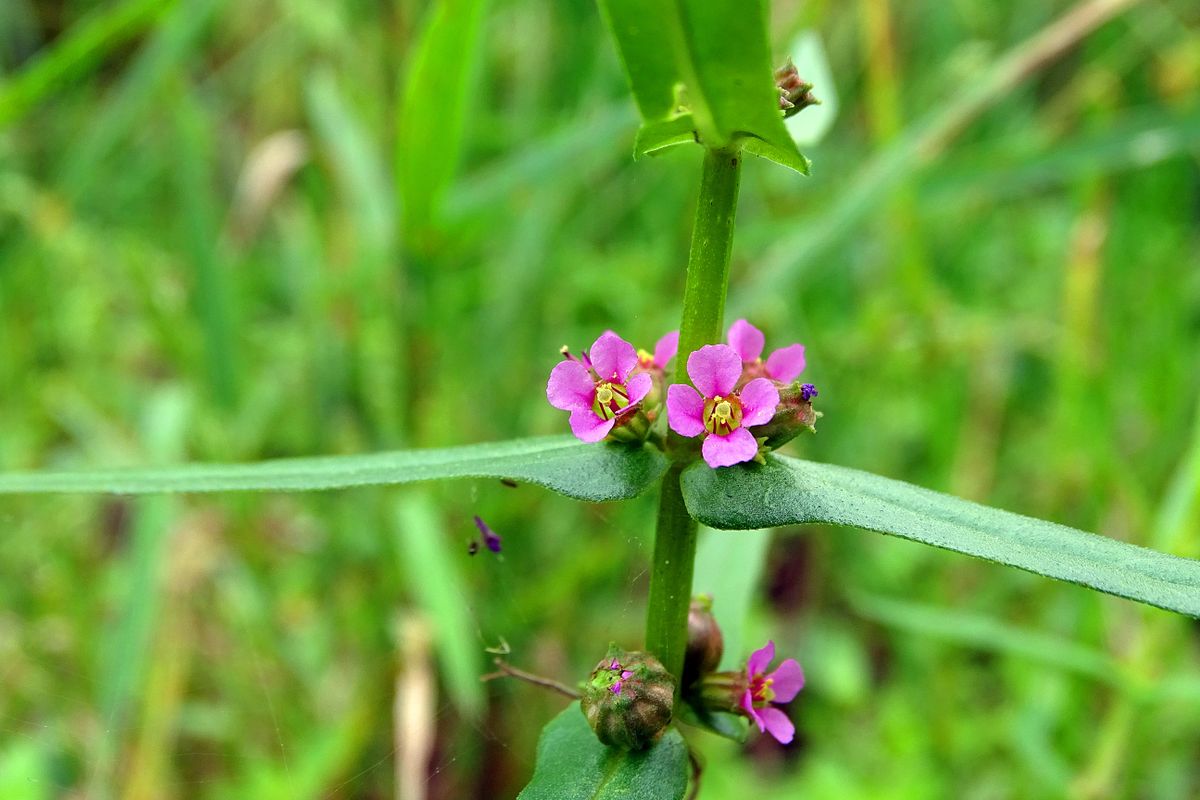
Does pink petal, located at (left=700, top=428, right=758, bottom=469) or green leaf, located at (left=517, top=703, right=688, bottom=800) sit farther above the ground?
pink petal, located at (left=700, top=428, right=758, bottom=469)

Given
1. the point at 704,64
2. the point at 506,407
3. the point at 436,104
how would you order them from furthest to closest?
the point at 506,407 < the point at 436,104 < the point at 704,64

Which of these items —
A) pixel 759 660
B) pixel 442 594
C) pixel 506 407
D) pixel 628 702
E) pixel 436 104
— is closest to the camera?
pixel 628 702

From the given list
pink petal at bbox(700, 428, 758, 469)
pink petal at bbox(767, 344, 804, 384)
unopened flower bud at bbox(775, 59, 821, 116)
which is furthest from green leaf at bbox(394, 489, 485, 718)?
unopened flower bud at bbox(775, 59, 821, 116)

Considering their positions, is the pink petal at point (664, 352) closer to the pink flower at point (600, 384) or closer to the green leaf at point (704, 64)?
the pink flower at point (600, 384)

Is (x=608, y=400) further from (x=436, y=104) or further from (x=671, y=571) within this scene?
(x=436, y=104)

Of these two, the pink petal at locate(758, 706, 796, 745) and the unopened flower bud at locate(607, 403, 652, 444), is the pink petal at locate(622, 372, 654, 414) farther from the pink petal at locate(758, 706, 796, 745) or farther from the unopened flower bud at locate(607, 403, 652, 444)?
the pink petal at locate(758, 706, 796, 745)

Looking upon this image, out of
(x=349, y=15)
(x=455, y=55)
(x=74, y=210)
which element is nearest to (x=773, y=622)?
(x=455, y=55)

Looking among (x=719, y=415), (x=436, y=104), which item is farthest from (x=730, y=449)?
(x=436, y=104)
